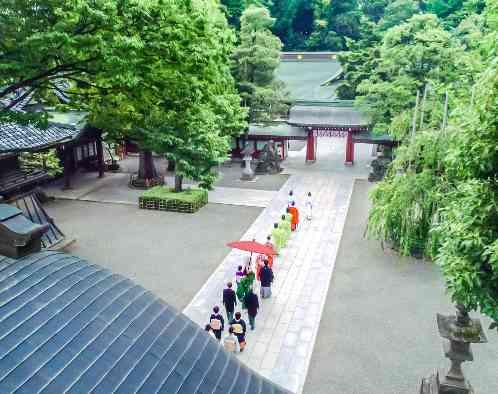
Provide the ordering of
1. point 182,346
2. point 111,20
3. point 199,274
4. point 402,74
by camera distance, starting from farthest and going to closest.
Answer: point 402,74 < point 199,274 < point 111,20 < point 182,346

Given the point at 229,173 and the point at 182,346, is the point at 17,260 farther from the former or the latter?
the point at 229,173

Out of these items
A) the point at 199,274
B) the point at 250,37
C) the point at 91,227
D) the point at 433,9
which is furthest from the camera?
the point at 433,9

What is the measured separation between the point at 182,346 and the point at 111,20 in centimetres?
900

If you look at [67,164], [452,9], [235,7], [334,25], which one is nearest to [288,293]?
[67,164]

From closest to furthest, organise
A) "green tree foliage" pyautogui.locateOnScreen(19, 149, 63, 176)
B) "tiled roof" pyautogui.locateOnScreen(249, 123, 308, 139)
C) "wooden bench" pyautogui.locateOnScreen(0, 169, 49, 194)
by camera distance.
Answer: "wooden bench" pyautogui.locateOnScreen(0, 169, 49, 194) < "green tree foliage" pyautogui.locateOnScreen(19, 149, 63, 176) < "tiled roof" pyautogui.locateOnScreen(249, 123, 308, 139)

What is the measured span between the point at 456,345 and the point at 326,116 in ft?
74.3

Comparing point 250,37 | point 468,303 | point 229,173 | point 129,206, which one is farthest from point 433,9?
point 468,303

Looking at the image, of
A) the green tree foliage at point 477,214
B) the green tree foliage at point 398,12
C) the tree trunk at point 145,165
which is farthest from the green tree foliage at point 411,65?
the green tree foliage at point 398,12

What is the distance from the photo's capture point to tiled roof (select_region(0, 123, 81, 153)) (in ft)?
53.0

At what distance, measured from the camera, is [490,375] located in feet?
33.3

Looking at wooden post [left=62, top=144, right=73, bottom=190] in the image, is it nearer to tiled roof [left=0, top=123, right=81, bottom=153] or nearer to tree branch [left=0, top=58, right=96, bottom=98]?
tiled roof [left=0, top=123, right=81, bottom=153]

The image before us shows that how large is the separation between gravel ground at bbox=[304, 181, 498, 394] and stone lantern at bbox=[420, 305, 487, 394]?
0.86 m

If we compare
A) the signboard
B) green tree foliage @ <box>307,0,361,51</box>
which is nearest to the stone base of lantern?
the signboard

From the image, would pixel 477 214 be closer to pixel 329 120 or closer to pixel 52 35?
pixel 52 35
